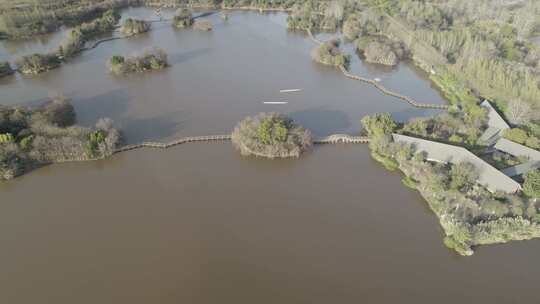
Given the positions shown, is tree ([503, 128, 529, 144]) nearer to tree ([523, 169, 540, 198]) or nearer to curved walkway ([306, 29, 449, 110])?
tree ([523, 169, 540, 198])

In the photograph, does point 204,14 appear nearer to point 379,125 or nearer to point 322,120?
point 322,120

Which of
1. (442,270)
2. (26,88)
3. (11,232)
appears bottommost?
(442,270)

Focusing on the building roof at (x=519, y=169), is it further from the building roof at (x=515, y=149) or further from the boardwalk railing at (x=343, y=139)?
the boardwalk railing at (x=343, y=139)

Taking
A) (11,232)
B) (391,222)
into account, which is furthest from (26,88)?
(391,222)

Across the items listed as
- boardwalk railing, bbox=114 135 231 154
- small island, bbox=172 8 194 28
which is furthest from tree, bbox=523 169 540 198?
small island, bbox=172 8 194 28

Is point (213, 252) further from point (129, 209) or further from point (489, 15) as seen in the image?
point (489, 15)

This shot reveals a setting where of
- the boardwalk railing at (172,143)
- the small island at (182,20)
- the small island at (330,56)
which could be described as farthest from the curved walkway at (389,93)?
the small island at (182,20)

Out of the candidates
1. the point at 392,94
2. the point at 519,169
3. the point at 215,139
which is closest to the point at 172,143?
the point at 215,139
